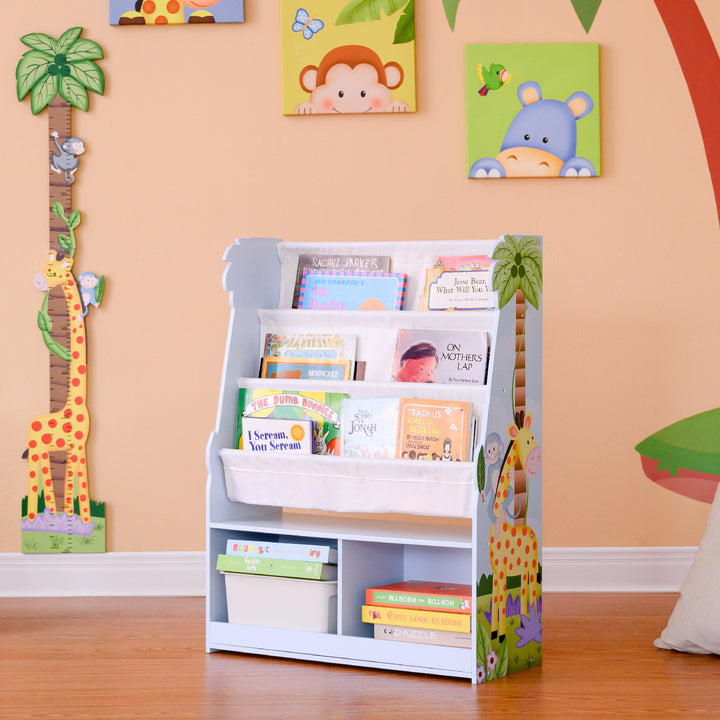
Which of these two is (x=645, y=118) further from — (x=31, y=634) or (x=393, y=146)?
(x=31, y=634)

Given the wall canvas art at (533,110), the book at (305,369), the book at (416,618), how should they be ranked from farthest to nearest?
the wall canvas art at (533,110), the book at (305,369), the book at (416,618)

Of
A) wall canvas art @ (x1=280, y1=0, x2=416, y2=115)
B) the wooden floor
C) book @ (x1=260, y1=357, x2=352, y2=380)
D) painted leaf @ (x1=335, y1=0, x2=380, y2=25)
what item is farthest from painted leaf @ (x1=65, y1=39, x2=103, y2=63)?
the wooden floor

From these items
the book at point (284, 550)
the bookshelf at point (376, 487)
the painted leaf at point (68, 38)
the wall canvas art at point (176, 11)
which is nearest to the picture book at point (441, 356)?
the bookshelf at point (376, 487)

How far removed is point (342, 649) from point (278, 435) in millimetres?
559

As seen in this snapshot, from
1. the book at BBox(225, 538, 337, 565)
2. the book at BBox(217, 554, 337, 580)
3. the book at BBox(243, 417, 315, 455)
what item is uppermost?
the book at BBox(243, 417, 315, 455)

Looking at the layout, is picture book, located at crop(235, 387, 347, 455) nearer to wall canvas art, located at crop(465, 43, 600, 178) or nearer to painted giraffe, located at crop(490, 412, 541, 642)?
painted giraffe, located at crop(490, 412, 541, 642)

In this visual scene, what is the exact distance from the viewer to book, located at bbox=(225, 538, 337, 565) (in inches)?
97.7

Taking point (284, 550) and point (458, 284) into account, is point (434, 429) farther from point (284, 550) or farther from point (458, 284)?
point (284, 550)

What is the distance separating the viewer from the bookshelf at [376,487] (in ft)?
7.69

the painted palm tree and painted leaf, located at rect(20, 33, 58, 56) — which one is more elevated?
painted leaf, located at rect(20, 33, 58, 56)

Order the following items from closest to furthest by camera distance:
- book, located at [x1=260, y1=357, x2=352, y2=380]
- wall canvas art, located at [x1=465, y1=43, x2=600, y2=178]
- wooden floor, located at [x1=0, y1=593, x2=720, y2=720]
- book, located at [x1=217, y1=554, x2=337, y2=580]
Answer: wooden floor, located at [x1=0, y1=593, x2=720, y2=720]
book, located at [x1=217, y1=554, x2=337, y2=580]
book, located at [x1=260, y1=357, x2=352, y2=380]
wall canvas art, located at [x1=465, y1=43, x2=600, y2=178]

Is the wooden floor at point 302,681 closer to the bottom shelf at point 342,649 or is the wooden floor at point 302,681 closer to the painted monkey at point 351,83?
the bottom shelf at point 342,649

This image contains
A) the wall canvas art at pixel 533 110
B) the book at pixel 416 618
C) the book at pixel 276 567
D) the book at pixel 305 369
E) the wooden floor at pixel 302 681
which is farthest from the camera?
the wall canvas art at pixel 533 110

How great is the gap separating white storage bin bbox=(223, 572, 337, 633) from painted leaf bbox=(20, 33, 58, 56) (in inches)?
71.9
